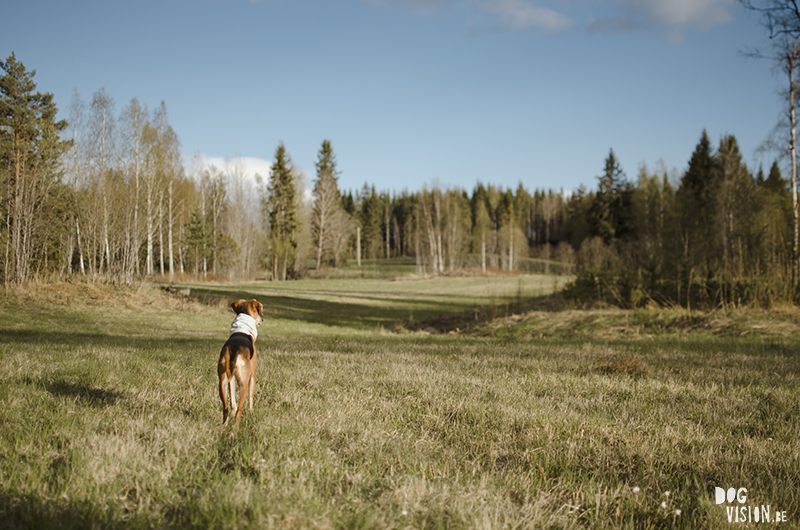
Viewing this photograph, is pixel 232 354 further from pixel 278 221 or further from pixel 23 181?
pixel 278 221

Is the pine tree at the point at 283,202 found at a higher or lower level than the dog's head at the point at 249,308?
higher

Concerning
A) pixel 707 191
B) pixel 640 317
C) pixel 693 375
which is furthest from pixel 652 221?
pixel 693 375

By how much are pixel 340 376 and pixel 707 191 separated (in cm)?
4530

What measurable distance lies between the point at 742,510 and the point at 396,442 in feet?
5.93

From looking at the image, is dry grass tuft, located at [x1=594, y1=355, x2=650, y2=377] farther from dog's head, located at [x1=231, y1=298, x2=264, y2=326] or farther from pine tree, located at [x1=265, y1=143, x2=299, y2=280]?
pine tree, located at [x1=265, y1=143, x2=299, y2=280]

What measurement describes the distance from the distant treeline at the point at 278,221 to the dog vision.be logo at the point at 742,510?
11.4 m

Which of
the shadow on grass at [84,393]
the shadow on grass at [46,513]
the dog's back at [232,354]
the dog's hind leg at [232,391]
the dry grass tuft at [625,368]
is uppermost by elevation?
the dog's back at [232,354]

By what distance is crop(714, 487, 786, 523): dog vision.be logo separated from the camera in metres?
1.93

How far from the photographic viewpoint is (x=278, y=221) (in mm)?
43969

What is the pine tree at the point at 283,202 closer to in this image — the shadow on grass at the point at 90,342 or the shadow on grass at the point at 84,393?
the shadow on grass at the point at 90,342

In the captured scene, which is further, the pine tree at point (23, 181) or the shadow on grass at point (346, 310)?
the shadow on grass at point (346, 310)

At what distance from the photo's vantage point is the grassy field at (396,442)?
1884mm

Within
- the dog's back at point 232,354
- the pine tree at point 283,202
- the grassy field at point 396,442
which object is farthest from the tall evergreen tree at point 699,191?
the pine tree at point 283,202

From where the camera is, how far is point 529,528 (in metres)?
1.81
